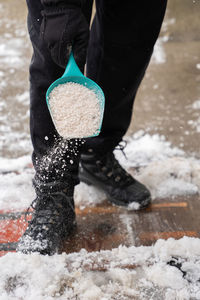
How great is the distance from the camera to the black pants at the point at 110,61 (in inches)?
43.9

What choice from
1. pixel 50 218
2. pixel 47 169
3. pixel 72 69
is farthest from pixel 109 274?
pixel 72 69

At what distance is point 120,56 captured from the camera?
1.29m

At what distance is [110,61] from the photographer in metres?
1.30

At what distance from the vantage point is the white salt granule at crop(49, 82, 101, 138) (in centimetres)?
109

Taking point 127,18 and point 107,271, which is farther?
point 127,18

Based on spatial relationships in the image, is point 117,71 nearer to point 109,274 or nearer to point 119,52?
point 119,52

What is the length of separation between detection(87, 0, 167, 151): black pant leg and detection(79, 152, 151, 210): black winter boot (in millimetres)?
72

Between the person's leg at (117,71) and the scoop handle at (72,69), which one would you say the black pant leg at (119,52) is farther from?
the scoop handle at (72,69)

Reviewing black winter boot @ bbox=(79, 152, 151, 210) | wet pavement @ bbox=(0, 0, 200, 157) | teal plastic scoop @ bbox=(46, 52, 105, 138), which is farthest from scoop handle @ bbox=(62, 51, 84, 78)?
wet pavement @ bbox=(0, 0, 200, 157)

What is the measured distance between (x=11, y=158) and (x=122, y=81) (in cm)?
80

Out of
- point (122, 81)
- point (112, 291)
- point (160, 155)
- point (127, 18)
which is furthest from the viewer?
point (160, 155)

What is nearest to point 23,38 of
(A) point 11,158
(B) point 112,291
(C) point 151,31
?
(A) point 11,158

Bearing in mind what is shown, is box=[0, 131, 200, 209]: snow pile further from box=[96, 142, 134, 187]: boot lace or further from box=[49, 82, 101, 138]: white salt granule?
box=[49, 82, 101, 138]: white salt granule

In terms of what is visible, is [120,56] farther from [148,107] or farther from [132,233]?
[148,107]
